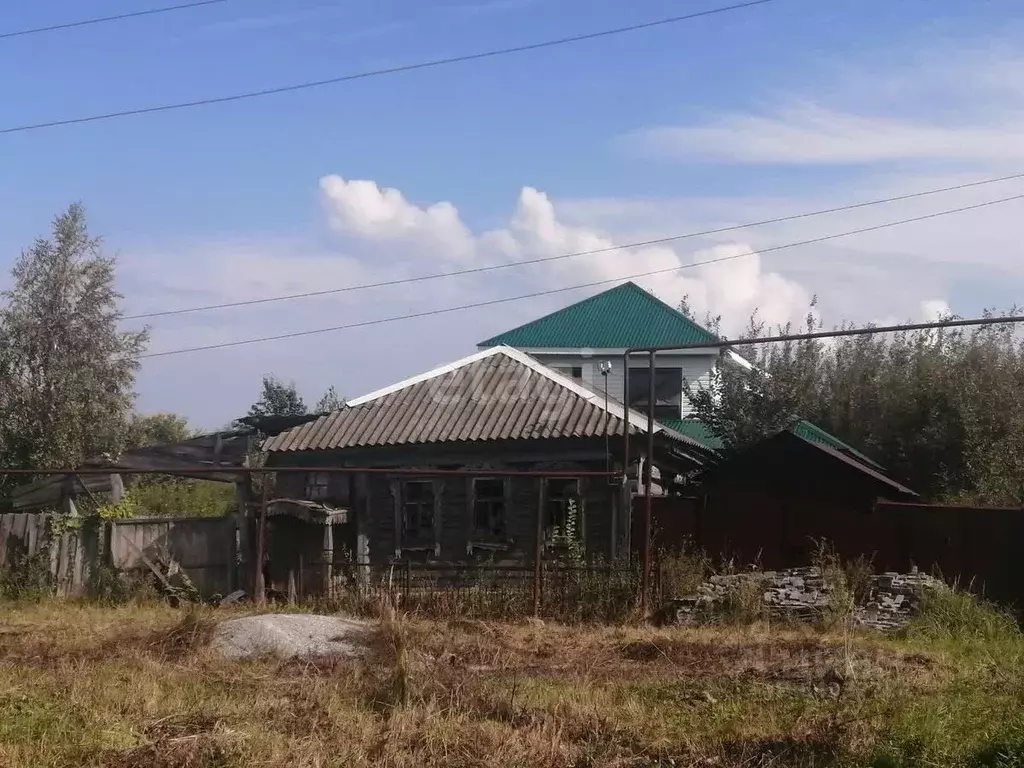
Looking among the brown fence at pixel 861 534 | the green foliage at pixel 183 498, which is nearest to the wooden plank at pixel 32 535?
the green foliage at pixel 183 498

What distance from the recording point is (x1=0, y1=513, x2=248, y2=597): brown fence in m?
15.8

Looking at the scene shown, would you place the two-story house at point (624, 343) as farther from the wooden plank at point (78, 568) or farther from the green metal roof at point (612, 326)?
the wooden plank at point (78, 568)

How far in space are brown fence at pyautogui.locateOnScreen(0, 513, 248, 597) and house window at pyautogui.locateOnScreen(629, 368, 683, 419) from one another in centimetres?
1814

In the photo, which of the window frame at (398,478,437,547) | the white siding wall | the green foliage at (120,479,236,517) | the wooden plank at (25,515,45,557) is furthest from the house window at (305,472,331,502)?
the white siding wall

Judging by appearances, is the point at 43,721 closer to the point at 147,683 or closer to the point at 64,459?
the point at 147,683

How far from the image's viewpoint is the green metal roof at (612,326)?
115 ft

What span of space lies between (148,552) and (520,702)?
30.1 ft

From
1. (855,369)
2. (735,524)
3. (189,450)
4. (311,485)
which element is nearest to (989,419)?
(855,369)

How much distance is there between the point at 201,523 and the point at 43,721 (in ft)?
27.1

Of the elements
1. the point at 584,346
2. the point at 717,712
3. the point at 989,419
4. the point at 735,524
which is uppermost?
the point at 584,346

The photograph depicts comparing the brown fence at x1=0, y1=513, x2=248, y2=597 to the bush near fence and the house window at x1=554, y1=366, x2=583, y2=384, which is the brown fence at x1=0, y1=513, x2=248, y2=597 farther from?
the house window at x1=554, y1=366, x2=583, y2=384

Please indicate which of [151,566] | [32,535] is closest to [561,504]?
[151,566]

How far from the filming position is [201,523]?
1595 centimetres

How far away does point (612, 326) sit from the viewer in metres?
36.4
